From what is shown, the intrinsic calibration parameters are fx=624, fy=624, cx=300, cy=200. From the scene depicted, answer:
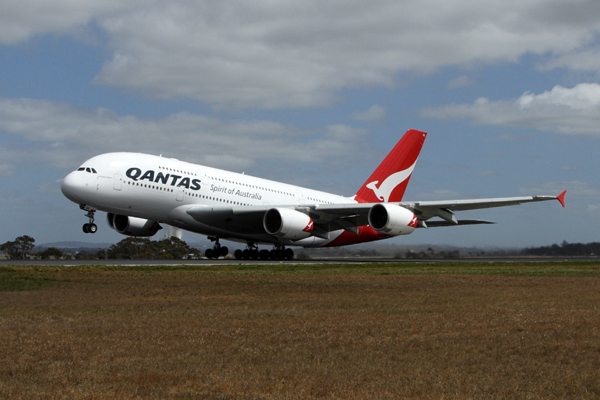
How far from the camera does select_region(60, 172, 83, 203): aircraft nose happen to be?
30.0 m

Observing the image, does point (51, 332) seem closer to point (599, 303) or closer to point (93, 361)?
point (93, 361)

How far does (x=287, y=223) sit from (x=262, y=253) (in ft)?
20.4

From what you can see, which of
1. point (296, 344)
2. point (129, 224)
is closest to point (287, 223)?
point (129, 224)

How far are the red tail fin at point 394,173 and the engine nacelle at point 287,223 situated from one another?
9922 mm

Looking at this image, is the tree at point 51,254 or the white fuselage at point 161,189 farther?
the tree at point 51,254

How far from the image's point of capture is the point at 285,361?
7.39 meters

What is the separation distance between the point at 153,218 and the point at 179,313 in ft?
73.5

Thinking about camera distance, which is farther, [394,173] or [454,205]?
[394,173]

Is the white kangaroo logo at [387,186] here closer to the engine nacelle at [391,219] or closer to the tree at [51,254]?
the engine nacelle at [391,219]

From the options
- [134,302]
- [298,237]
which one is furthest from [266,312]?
[298,237]

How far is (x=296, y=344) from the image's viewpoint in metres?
8.42

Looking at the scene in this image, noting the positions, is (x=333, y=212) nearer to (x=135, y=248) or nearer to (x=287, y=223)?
(x=287, y=223)

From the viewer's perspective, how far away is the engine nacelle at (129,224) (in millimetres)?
37562

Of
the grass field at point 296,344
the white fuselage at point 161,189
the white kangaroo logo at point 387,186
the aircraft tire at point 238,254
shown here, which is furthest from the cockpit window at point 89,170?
the white kangaroo logo at point 387,186
